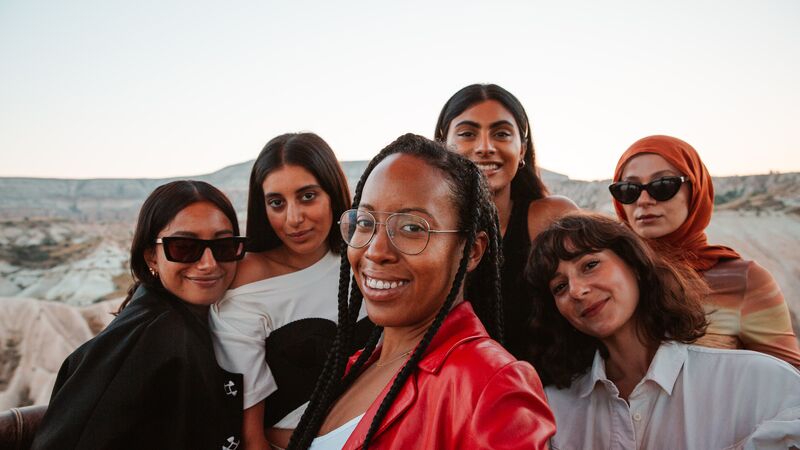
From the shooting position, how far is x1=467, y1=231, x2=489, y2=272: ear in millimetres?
1845

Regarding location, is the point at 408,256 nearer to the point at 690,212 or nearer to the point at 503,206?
the point at 503,206

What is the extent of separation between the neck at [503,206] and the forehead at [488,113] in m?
0.43

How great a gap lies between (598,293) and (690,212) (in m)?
1.23

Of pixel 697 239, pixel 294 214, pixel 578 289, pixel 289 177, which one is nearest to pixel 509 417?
pixel 578 289

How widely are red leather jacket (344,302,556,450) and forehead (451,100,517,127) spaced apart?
6.30 ft

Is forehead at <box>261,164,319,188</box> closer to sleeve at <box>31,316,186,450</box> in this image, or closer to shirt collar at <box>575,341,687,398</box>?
sleeve at <box>31,316,186,450</box>

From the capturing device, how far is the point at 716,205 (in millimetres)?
10234

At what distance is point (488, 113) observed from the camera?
338 centimetres

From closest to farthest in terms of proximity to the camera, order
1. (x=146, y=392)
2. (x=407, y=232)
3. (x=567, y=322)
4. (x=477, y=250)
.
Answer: (x=407, y=232) → (x=477, y=250) → (x=146, y=392) → (x=567, y=322)

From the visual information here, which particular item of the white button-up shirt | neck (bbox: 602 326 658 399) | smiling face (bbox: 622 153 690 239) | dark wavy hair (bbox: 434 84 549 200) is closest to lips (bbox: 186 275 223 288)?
dark wavy hair (bbox: 434 84 549 200)

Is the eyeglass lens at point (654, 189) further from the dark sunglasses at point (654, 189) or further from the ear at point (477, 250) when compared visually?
the ear at point (477, 250)

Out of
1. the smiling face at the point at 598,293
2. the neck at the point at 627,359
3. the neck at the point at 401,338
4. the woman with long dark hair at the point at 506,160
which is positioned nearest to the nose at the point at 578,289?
the smiling face at the point at 598,293

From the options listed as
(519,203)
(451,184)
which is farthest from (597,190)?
(451,184)

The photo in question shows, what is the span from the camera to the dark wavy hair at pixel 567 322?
2.44 m
